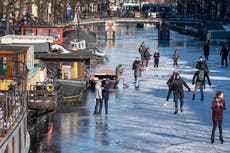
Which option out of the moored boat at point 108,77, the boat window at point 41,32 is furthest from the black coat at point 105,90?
the boat window at point 41,32

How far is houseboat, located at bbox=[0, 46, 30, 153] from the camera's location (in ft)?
46.3

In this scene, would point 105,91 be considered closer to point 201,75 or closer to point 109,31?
point 201,75

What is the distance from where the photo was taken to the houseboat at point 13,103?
1412 cm

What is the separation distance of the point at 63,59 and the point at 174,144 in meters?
12.2

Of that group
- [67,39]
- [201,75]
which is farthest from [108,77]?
[67,39]

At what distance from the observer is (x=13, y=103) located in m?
16.5

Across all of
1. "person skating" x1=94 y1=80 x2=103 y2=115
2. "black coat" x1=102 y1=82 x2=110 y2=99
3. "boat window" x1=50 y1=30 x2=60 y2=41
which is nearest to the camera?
"person skating" x1=94 y1=80 x2=103 y2=115

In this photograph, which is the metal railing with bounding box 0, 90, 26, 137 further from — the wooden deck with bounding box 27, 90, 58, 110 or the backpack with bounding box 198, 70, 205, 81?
the backpack with bounding box 198, 70, 205, 81

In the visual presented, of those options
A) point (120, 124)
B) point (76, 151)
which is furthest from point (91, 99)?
point (76, 151)

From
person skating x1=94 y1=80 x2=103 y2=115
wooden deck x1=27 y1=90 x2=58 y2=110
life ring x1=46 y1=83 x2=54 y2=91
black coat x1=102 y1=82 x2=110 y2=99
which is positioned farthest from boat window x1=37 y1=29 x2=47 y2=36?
wooden deck x1=27 y1=90 x2=58 y2=110

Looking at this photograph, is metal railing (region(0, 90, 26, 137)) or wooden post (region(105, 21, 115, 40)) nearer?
metal railing (region(0, 90, 26, 137))

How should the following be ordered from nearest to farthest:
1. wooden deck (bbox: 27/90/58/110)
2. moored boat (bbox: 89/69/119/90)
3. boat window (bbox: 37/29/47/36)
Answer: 1. wooden deck (bbox: 27/90/58/110)
2. moored boat (bbox: 89/69/119/90)
3. boat window (bbox: 37/29/47/36)

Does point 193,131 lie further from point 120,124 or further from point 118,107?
point 118,107

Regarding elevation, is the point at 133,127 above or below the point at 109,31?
below
